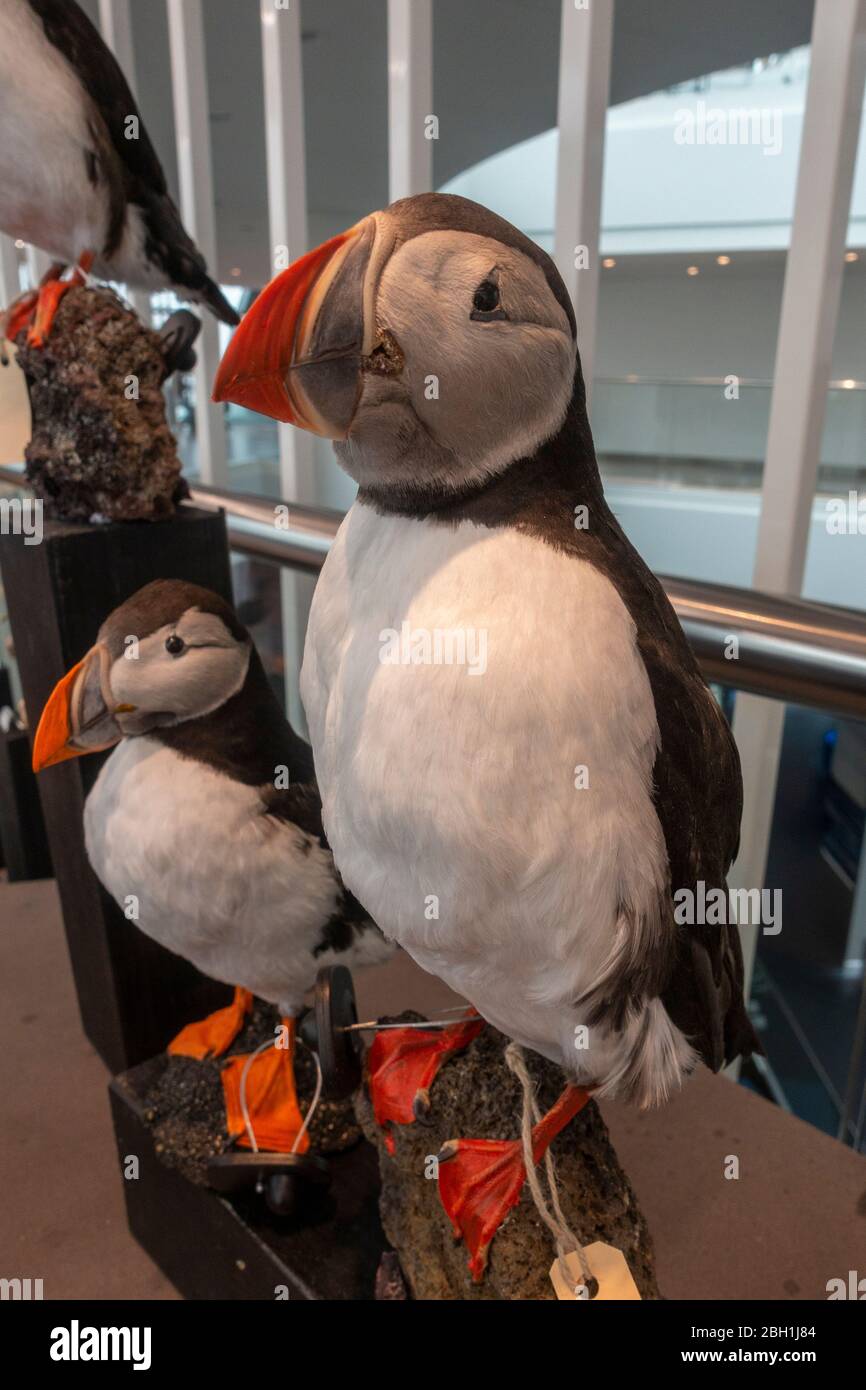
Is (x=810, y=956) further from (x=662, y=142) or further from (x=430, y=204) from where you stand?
(x=430, y=204)

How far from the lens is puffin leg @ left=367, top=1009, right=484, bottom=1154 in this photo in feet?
2.53

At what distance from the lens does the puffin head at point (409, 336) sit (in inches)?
19.0

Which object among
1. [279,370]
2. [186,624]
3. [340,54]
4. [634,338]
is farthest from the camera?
[634,338]

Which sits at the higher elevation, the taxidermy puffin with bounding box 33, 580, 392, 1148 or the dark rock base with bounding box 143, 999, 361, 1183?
the taxidermy puffin with bounding box 33, 580, 392, 1148

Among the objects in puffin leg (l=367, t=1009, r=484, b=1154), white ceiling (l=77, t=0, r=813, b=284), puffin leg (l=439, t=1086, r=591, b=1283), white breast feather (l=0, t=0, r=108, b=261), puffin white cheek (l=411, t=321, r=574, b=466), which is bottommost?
puffin leg (l=439, t=1086, r=591, b=1283)

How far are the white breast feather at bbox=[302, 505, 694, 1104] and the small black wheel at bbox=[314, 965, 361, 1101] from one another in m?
0.21

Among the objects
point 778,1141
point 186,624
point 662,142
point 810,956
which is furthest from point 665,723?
point 662,142

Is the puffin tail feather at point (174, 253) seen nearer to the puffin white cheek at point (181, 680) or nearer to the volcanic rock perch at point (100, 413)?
the volcanic rock perch at point (100, 413)

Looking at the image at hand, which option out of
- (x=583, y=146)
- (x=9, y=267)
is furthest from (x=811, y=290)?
(x=9, y=267)

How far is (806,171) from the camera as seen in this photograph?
1.14 meters

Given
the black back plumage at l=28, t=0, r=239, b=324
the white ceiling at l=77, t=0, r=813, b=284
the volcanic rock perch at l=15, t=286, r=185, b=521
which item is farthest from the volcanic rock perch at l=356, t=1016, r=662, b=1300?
the white ceiling at l=77, t=0, r=813, b=284

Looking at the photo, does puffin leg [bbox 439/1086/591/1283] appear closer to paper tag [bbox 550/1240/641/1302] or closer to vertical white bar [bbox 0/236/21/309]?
paper tag [bbox 550/1240/641/1302]

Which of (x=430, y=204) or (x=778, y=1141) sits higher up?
(x=430, y=204)

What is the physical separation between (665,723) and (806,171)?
2.97 feet
